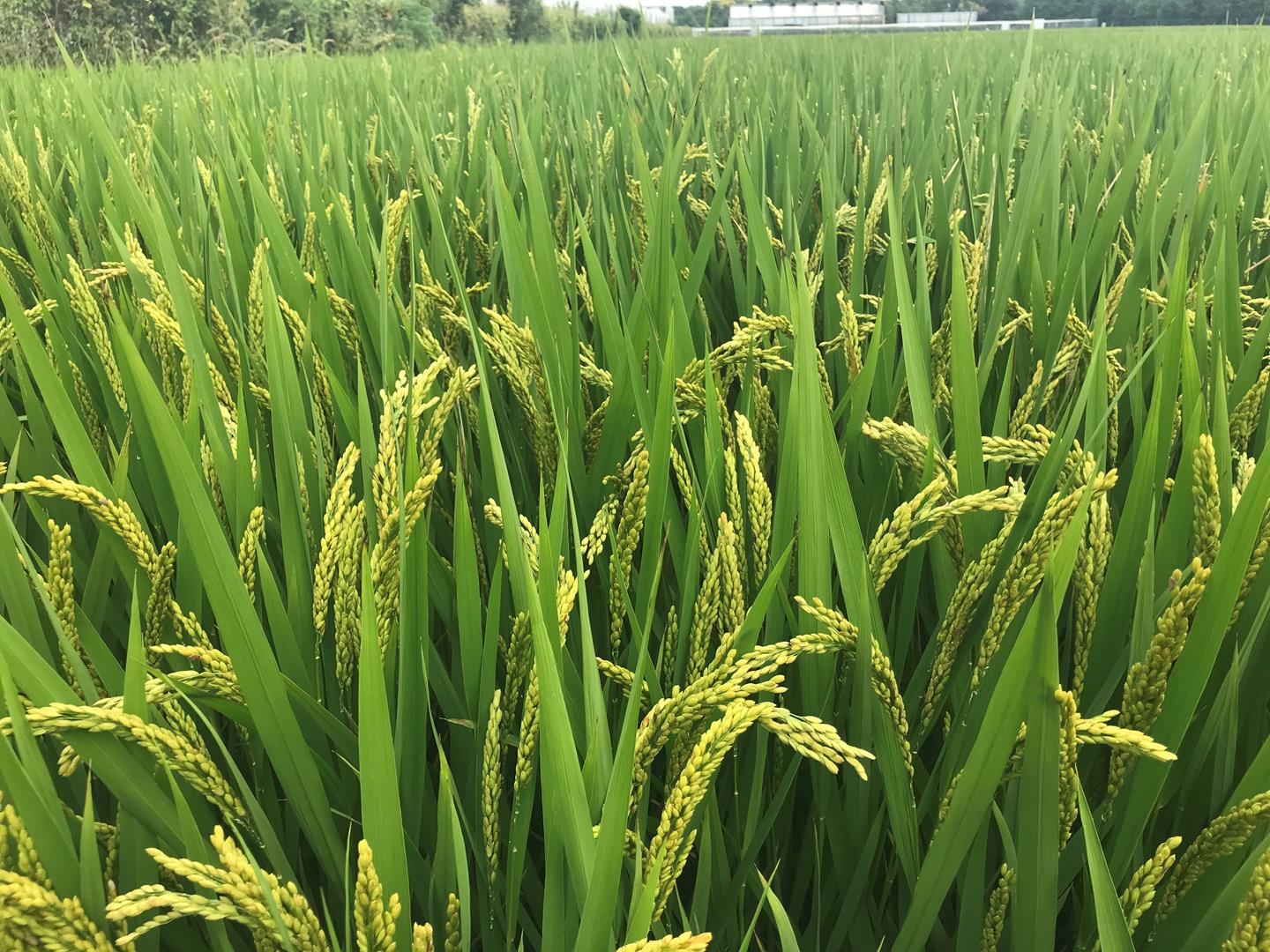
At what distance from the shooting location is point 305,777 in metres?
0.51

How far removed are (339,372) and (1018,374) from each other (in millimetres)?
854

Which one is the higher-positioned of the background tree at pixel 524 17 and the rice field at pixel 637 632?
the background tree at pixel 524 17

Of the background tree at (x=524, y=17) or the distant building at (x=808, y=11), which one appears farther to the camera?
the distant building at (x=808, y=11)

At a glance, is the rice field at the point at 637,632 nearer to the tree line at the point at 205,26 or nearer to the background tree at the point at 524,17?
the tree line at the point at 205,26

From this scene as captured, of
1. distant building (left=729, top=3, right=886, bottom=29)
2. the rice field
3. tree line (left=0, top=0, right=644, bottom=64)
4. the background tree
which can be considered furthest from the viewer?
distant building (left=729, top=3, right=886, bottom=29)

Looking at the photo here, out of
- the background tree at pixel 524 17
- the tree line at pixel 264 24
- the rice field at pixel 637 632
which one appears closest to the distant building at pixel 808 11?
the tree line at pixel 264 24

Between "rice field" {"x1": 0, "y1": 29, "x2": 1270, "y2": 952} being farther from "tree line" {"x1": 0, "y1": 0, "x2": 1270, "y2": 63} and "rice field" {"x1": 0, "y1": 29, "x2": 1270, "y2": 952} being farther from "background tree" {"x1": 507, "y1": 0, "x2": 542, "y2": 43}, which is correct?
"background tree" {"x1": 507, "y1": 0, "x2": 542, "y2": 43}

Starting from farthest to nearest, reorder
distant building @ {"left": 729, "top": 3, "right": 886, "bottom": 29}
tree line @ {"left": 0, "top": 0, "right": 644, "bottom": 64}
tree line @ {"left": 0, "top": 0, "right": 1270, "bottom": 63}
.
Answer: distant building @ {"left": 729, "top": 3, "right": 886, "bottom": 29} < tree line @ {"left": 0, "top": 0, "right": 644, "bottom": 64} < tree line @ {"left": 0, "top": 0, "right": 1270, "bottom": 63}

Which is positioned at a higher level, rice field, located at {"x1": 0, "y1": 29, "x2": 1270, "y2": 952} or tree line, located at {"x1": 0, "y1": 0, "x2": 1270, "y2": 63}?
tree line, located at {"x1": 0, "y1": 0, "x2": 1270, "y2": 63}

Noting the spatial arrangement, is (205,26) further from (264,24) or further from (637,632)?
(637,632)

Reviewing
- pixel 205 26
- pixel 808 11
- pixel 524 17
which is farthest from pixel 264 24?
pixel 808 11

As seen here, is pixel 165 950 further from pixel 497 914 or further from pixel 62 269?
pixel 62 269

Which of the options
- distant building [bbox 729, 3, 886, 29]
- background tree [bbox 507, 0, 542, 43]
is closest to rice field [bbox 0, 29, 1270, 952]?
background tree [bbox 507, 0, 542, 43]

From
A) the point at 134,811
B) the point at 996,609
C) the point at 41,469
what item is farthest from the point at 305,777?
the point at 41,469
